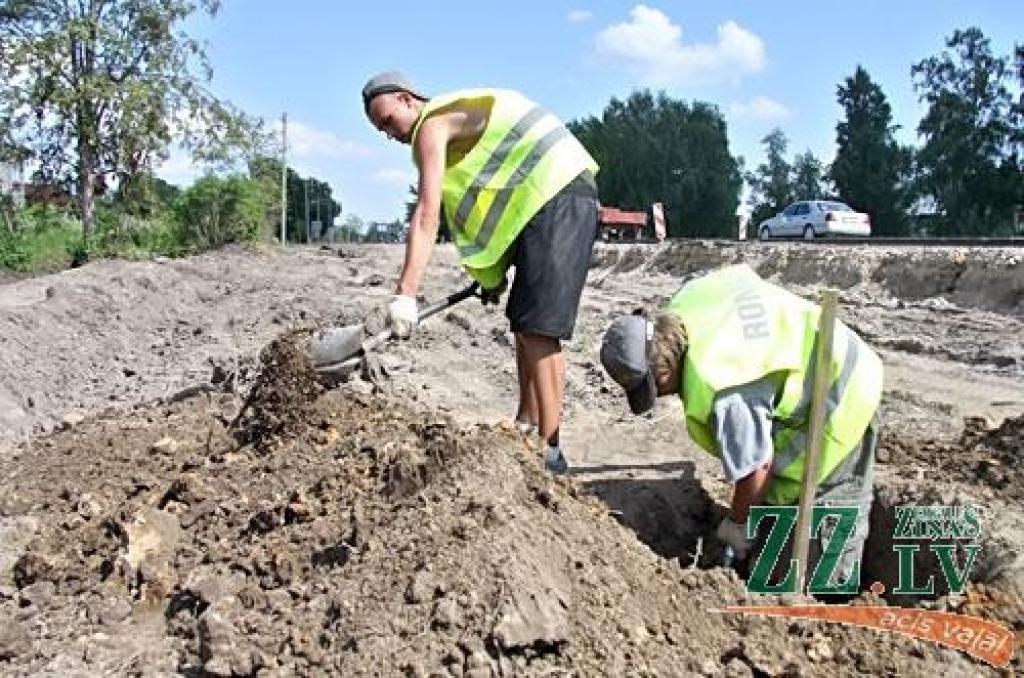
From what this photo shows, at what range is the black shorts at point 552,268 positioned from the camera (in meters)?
3.96

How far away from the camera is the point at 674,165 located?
55.8 meters

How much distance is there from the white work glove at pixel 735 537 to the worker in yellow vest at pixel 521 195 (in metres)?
0.78

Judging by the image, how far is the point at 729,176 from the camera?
5578 cm

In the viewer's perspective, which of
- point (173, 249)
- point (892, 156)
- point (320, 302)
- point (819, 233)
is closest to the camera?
point (320, 302)

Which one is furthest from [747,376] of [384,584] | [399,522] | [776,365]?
[384,584]

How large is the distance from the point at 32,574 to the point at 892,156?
45227 millimetres

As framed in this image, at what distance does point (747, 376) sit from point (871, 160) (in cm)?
4400

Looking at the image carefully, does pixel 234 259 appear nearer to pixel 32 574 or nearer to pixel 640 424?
pixel 640 424

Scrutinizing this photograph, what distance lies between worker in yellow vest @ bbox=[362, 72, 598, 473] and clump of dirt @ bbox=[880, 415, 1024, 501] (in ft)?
5.49

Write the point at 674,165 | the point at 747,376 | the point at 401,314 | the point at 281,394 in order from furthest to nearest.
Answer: the point at 674,165 → the point at 281,394 → the point at 401,314 → the point at 747,376

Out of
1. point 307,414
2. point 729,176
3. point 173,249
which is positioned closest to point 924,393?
point 307,414

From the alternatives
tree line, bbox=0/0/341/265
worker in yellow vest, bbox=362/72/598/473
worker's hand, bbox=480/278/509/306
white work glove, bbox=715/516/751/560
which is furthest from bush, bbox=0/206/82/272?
white work glove, bbox=715/516/751/560

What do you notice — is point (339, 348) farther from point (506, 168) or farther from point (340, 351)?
point (506, 168)

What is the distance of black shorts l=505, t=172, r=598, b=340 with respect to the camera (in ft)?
13.0
